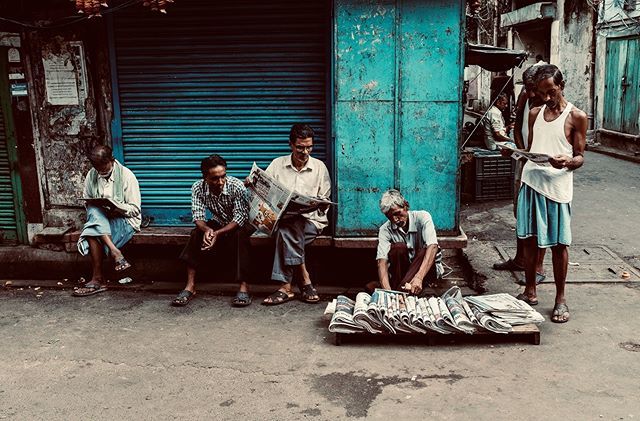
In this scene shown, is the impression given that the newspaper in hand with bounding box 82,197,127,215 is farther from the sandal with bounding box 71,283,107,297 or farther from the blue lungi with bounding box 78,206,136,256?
the sandal with bounding box 71,283,107,297

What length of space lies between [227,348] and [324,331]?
743 mm

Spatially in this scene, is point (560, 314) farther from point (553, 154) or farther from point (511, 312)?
point (553, 154)

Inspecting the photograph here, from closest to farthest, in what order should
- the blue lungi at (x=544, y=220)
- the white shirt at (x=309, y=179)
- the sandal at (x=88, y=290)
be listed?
1. the blue lungi at (x=544, y=220)
2. the white shirt at (x=309, y=179)
3. the sandal at (x=88, y=290)

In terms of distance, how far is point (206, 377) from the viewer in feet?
13.7

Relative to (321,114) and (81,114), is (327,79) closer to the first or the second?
(321,114)

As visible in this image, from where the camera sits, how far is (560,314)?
4883 mm

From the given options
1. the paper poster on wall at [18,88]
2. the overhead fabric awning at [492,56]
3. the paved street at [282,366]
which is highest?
the overhead fabric awning at [492,56]

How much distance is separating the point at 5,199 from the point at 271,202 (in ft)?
9.84

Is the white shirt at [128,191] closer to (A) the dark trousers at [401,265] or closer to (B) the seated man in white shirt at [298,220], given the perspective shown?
(B) the seated man in white shirt at [298,220]

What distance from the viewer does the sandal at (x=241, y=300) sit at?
546 centimetres

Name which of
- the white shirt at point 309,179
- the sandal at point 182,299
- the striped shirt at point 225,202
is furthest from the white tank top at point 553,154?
the sandal at point 182,299

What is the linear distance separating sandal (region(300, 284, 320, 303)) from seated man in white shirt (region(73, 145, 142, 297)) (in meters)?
1.67

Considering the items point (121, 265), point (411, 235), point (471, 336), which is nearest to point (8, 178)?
point (121, 265)

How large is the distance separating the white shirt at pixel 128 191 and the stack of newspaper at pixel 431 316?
2.25 m
